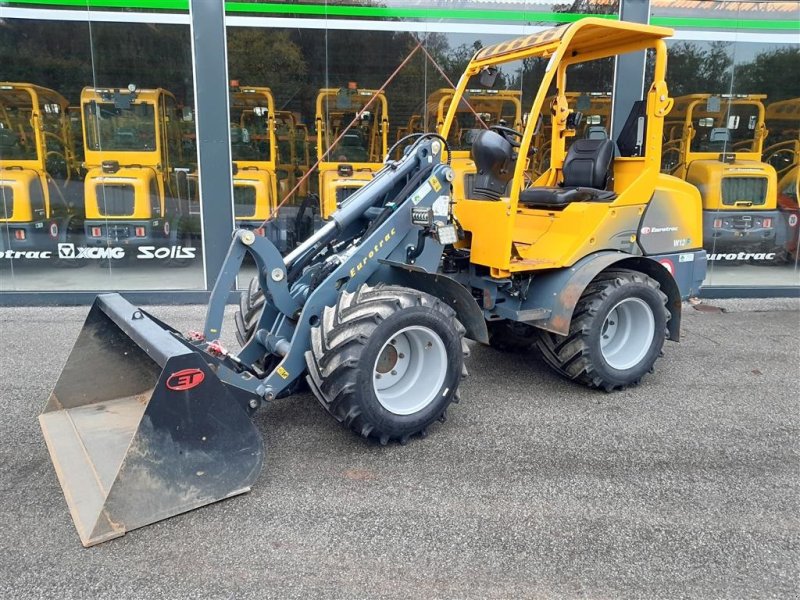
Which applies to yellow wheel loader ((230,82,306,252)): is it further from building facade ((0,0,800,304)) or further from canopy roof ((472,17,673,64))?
canopy roof ((472,17,673,64))

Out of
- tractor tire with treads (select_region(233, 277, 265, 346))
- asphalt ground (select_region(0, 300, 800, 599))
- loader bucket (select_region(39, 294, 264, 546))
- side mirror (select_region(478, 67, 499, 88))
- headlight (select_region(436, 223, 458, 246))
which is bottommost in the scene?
asphalt ground (select_region(0, 300, 800, 599))

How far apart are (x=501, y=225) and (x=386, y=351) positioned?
1210 millimetres

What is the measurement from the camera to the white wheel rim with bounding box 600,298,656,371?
191 inches

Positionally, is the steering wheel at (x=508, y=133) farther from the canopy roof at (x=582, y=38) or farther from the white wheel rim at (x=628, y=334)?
the white wheel rim at (x=628, y=334)

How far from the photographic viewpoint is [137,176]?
25.8ft

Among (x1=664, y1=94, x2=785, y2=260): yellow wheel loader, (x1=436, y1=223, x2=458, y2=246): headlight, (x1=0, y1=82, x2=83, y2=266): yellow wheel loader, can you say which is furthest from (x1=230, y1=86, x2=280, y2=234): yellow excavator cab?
(x1=664, y1=94, x2=785, y2=260): yellow wheel loader

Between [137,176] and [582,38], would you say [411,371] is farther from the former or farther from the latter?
[137,176]

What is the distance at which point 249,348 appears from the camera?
158 inches

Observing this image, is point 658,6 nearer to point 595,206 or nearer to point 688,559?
point 595,206

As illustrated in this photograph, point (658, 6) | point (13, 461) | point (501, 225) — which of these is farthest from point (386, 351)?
point (658, 6)

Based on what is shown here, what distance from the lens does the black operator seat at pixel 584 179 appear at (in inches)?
192

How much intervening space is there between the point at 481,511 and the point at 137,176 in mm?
6499

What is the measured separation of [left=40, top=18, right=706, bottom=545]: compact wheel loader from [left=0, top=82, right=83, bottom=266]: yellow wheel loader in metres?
4.72

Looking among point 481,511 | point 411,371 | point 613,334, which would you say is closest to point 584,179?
point 613,334
